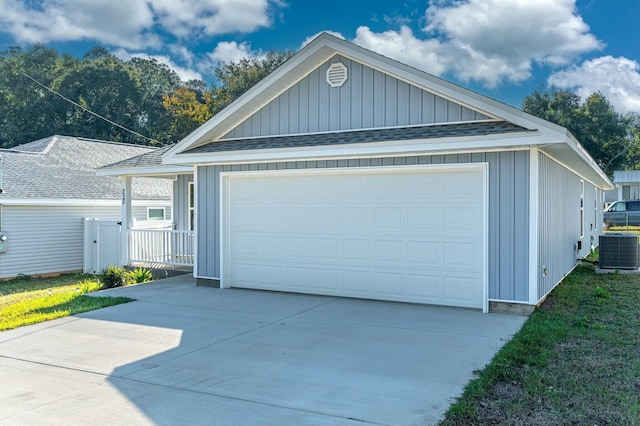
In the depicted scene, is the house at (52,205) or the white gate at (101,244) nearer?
the house at (52,205)

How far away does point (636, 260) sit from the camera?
41.8 ft

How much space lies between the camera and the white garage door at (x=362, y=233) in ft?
28.3

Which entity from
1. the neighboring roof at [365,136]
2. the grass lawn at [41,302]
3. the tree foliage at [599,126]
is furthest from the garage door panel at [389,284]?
the tree foliage at [599,126]

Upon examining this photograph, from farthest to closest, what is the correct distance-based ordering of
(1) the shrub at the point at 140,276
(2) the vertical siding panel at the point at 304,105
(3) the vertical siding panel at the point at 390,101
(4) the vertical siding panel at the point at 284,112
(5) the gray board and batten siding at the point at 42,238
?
(5) the gray board and batten siding at the point at 42,238, (1) the shrub at the point at 140,276, (4) the vertical siding panel at the point at 284,112, (2) the vertical siding panel at the point at 304,105, (3) the vertical siding panel at the point at 390,101

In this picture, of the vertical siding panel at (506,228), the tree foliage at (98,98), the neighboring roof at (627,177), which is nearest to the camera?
the vertical siding panel at (506,228)

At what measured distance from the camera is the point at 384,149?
8.62 meters

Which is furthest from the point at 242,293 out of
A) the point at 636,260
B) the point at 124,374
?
the point at 636,260

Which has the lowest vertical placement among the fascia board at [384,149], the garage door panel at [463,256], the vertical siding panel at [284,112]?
the garage door panel at [463,256]

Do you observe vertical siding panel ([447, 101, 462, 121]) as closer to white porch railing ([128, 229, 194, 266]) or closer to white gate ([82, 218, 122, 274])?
white porch railing ([128, 229, 194, 266])

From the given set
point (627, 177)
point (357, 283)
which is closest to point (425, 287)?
point (357, 283)

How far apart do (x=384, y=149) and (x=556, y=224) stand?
4.07m

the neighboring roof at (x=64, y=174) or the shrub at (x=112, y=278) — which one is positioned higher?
the neighboring roof at (x=64, y=174)

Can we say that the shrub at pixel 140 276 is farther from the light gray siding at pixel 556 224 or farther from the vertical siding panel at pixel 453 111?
the light gray siding at pixel 556 224

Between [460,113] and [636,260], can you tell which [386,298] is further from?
[636,260]
